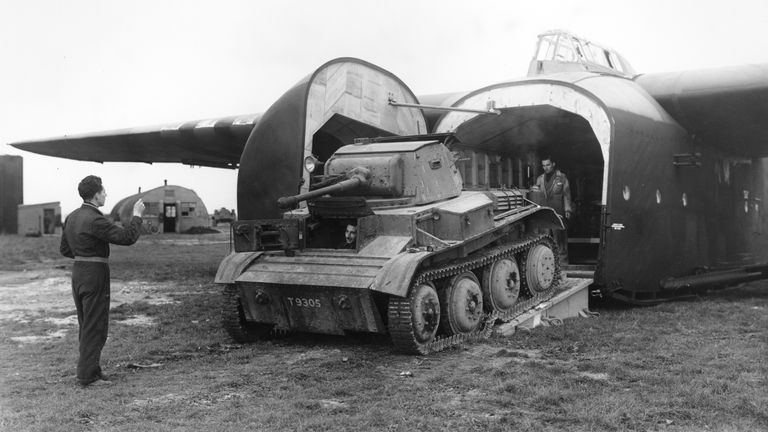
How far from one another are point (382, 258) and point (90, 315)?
9.26ft

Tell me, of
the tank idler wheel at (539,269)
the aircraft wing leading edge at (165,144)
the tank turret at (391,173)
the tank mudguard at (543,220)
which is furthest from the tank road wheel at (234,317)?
the aircraft wing leading edge at (165,144)

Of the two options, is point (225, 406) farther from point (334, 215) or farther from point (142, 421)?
point (334, 215)

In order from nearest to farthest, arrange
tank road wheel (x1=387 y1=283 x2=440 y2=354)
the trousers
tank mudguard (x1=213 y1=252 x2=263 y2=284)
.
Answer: the trousers
tank road wheel (x1=387 y1=283 x2=440 y2=354)
tank mudguard (x1=213 y1=252 x2=263 y2=284)

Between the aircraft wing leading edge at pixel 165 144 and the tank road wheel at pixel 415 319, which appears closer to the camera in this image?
the tank road wheel at pixel 415 319

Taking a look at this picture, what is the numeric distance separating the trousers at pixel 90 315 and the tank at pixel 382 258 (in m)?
1.82

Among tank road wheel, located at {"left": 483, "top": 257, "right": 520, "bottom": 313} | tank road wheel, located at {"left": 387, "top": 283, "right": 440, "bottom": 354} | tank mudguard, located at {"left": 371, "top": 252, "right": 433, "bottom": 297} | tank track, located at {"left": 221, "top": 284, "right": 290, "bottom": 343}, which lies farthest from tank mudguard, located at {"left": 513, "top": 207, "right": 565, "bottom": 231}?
tank track, located at {"left": 221, "top": 284, "right": 290, "bottom": 343}

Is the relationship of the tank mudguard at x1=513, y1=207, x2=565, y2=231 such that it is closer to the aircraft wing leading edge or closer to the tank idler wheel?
the tank idler wheel

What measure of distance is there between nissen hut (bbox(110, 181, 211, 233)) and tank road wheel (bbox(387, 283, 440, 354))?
29.5 m

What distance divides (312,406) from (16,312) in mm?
7058

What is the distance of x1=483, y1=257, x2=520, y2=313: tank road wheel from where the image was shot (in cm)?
874

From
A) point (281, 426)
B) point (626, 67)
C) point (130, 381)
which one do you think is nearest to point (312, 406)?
point (281, 426)

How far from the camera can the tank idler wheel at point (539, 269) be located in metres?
9.62

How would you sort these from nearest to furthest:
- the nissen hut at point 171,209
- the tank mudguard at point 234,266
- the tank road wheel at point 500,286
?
the tank mudguard at point 234,266 → the tank road wheel at point 500,286 → the nissen hut at point 171,209

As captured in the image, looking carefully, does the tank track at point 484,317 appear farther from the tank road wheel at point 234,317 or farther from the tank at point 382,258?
the tank road wheel at point 234,317
